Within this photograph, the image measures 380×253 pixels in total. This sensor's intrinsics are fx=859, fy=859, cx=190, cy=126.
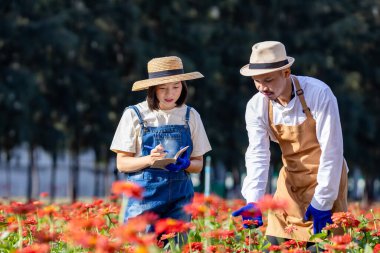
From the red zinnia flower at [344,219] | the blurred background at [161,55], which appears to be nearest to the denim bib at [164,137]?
the red zinnia flower at [344,219]

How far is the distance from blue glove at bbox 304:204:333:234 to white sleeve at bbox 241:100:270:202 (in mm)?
347

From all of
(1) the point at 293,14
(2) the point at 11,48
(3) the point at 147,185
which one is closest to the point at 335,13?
(1) the point at 293,14

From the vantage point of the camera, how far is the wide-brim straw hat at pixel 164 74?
17.3ft

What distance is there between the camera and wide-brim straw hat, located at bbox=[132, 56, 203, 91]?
5.28 m

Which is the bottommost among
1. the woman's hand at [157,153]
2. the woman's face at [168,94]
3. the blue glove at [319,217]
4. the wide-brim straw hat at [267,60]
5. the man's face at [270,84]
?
the blue glove at [319,217]

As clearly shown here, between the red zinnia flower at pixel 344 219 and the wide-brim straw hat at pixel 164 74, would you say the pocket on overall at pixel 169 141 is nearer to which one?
the wide-brim straw hat at pixel 164 74

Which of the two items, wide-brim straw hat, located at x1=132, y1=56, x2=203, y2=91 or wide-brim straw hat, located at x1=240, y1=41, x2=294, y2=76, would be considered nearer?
wide-brim straw hat, located at x1=240, y1=41, x2=294, y2=76

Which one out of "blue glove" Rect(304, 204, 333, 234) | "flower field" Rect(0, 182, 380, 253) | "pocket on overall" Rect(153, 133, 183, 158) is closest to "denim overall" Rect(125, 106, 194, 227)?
"pocket on overall" Rect(153, 133, 183, 158)

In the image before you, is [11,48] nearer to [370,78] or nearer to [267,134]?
[370,78]

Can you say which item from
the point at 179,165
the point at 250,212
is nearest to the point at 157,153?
the point at 179,165

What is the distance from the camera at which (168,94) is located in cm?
527

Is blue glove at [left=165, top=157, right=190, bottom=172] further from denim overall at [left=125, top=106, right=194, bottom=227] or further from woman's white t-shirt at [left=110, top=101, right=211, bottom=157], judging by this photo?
woman's white t-shirt at [left=110, top=101, right=211, bottom=157]

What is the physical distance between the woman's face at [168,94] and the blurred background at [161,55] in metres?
16.7

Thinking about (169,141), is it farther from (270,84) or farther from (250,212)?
(250,212)
